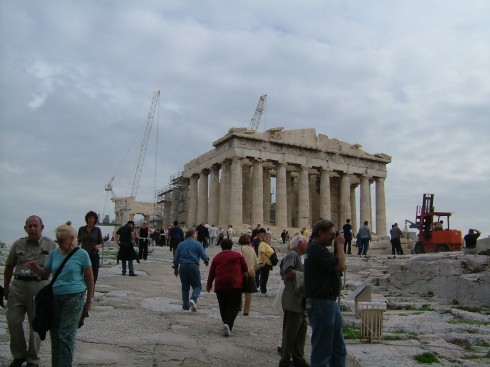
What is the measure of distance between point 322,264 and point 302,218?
37.8m

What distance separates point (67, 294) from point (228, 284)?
12.5 ft

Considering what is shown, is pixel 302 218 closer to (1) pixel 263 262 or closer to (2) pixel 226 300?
(1) pixel 263 262

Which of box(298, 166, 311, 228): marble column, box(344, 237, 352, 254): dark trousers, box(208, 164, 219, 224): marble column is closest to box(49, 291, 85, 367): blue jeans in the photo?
box(344, 237, 352, 254): dark trousers

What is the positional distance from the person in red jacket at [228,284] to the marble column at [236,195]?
30389 millimetres

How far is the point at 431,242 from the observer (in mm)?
26906

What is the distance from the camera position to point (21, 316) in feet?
22.5

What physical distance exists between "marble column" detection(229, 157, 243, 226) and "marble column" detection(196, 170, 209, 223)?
6.00 metres

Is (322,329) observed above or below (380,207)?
below

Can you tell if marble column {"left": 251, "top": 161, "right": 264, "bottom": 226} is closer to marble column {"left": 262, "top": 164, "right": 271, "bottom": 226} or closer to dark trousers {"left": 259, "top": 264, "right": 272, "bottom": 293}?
marble column {"left": 262, "top": 164, "right": 271, "bottom": 226}

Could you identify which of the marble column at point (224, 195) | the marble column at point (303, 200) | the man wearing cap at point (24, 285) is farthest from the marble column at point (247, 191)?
the man wearing cap at point (24, 285)

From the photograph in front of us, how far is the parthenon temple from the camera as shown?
42125mm

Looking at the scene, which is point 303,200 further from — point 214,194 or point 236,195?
point 214,194

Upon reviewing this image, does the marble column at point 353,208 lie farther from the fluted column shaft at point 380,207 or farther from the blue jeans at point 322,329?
the blue jeans at point 322,329

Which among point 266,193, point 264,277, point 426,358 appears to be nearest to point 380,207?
point 266,193
